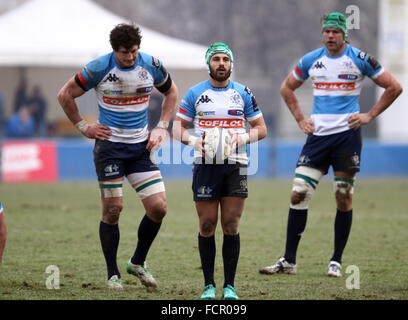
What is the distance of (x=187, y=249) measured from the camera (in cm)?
920

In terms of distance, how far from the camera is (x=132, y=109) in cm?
695

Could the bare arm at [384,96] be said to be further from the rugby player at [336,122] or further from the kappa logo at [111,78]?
the kappa logo at [111,78]

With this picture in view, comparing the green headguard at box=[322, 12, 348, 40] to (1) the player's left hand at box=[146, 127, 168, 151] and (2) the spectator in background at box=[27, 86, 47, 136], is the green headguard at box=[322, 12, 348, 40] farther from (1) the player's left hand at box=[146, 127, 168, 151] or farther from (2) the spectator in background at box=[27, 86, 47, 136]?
(2) the spectator in background at box=[27, 86, 47, 136]

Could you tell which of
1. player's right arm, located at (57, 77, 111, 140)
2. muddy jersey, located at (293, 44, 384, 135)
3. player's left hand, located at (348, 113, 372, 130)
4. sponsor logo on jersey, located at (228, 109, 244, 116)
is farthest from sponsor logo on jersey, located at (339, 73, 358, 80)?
player's right arm, located at (57, 77, 111, 140)

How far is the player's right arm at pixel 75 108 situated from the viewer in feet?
22.4

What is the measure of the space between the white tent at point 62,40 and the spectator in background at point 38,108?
1516 millimetres

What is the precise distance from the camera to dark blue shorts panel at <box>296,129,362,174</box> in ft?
25.8

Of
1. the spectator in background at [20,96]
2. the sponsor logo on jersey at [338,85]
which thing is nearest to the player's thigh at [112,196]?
the sponsor logo on jersey at [338,85]

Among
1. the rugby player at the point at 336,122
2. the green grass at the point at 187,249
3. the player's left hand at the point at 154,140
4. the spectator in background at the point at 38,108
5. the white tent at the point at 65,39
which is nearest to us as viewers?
the green grass at the point at 187,249

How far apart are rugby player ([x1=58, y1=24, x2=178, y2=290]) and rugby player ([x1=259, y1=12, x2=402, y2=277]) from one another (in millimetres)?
1427

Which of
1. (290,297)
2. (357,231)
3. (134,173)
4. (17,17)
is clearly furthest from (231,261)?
(17,17)

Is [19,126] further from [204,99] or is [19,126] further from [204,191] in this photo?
[204,191]

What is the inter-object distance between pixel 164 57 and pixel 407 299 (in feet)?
47.1

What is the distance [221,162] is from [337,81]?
6.76 feet
